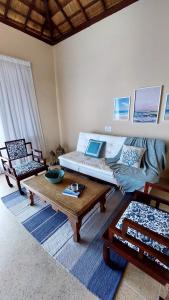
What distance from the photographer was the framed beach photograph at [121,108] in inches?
111

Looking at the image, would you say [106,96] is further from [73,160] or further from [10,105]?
[10,105]

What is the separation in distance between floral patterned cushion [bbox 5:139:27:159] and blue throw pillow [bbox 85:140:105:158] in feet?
4.31

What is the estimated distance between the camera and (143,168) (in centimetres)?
233

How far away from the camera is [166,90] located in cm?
238

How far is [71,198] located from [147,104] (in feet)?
6.67

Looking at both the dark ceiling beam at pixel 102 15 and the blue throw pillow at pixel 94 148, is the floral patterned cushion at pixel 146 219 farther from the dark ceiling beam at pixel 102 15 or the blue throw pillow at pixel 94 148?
the dark ceiling beam at pixel 102 15

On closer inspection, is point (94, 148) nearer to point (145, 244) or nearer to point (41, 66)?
point (145, 244)

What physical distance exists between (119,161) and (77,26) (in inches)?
114

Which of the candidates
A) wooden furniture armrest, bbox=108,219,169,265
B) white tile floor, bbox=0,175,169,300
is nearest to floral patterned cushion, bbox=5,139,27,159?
white tile floor, bbox=0,175,169,300

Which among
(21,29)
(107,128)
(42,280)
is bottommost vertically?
(42,280)

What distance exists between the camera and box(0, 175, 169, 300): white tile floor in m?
1.17

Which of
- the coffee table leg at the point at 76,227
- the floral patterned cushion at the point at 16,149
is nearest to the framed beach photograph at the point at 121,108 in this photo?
the floral patterned cushion at the point at 16,149

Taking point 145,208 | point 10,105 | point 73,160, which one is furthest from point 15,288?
point 10,105

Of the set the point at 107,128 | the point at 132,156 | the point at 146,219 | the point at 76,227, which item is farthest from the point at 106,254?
the point at 107,128
